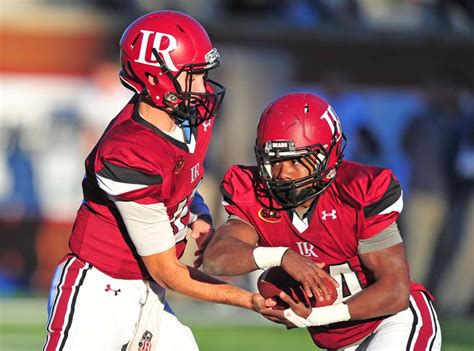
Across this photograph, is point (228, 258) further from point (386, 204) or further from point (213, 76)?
point (213, 76)

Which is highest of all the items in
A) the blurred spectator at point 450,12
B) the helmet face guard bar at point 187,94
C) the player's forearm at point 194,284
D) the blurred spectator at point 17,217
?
the helmet face guard bar at point 187,94

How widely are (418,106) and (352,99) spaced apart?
93 cm

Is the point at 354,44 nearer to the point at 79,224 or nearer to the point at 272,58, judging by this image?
the point at 272,58

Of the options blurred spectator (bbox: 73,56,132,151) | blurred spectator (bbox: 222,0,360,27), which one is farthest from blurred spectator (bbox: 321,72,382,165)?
blurred spectator (bbox: 73,56,132,151)

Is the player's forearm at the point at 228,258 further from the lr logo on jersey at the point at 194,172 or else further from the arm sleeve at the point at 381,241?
the arm sleeve at the point at 381,241

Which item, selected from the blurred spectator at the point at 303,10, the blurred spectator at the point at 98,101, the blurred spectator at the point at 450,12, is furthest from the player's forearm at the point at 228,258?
the blurred spectator at the point at 450,12

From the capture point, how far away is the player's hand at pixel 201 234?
4801 millimetres

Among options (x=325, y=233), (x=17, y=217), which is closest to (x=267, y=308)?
(x=325, y=233)

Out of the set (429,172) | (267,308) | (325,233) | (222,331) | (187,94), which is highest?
(187,94)

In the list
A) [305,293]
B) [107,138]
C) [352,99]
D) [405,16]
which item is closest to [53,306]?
[107,138]

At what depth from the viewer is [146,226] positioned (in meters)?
4.39

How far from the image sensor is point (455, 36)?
40.8 ft

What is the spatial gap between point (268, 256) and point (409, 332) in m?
0.66

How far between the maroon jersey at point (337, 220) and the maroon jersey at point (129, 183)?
8.3 inches
